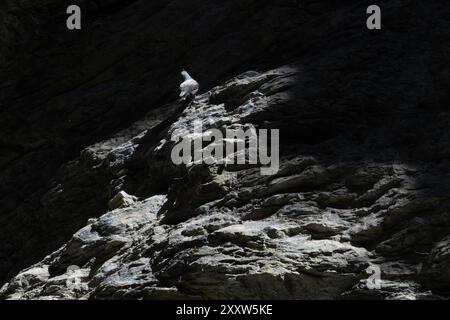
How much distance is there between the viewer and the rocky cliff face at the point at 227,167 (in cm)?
682

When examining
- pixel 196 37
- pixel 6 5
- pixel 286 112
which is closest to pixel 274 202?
pixel 286 112

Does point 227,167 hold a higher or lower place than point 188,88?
lower

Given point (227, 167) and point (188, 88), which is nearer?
point (227, 167)

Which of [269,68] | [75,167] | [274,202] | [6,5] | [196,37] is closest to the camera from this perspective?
[274,202]

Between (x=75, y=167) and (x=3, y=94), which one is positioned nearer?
(x=75, y=167)

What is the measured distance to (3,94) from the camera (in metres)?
12.1

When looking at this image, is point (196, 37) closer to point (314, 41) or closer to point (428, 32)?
point (314, 41)

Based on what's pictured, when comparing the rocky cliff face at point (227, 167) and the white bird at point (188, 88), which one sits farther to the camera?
the white bird at point (188, 88)

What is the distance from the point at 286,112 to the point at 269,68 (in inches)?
45.9

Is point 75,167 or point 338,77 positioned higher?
point 338,77

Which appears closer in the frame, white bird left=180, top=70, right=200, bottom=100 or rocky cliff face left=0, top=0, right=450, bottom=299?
rocky cliff face left=0, top=0, right=450, bottom=299

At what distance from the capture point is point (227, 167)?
315 inches

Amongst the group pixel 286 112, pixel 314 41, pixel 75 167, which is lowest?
pixel 75 167

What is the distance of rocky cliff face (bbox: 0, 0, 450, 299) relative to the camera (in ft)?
22.4
